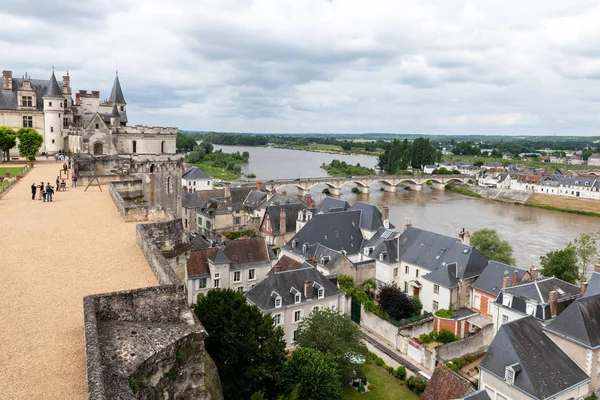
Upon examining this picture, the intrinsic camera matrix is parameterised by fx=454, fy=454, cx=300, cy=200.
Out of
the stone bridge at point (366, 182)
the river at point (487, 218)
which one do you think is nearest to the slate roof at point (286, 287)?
the river at point (487, 218)

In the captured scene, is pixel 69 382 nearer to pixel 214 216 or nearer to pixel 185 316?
pixel 185 316

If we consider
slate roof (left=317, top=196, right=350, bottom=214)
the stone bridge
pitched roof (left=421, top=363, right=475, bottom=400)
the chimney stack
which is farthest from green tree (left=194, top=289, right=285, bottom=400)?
the stone bridge

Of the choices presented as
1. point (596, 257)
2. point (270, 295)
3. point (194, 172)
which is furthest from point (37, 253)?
point (194, 172)

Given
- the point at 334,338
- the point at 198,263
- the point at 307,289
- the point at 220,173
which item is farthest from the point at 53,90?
the point at 220,173

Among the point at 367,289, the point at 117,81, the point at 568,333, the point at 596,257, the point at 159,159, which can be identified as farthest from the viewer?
the point at 596,257

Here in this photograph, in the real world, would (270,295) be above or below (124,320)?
below

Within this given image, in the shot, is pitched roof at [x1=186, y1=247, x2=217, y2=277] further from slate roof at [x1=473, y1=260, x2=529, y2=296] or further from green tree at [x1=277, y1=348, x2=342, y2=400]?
slate roof at [x1=473, y1=260, x2=529, y2=296]
